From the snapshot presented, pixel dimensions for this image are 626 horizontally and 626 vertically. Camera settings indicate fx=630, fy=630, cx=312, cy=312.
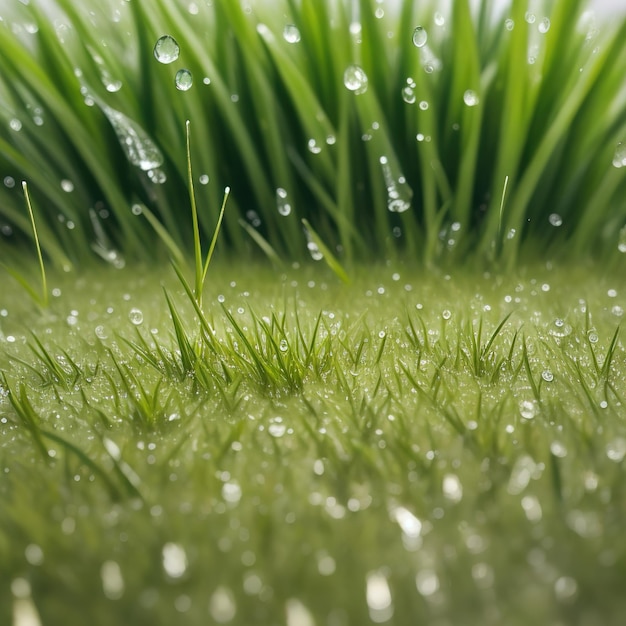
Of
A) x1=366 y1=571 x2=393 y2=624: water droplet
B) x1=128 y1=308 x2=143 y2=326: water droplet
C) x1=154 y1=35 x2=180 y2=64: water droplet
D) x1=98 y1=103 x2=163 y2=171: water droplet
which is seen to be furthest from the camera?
x1=98 y1=103 x2=163 y2=171: water droplet

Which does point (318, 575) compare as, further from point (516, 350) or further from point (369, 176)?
point (369, 176)

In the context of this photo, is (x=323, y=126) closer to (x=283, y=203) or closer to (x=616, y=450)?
(x=283, y=203)

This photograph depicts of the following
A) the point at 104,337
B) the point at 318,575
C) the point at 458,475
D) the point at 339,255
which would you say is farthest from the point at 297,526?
the point at 339,255

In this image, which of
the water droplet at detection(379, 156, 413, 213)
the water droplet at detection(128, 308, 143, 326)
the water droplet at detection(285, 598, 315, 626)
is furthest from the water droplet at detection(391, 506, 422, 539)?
the water droplet at detection(379, 156, 413, 213)

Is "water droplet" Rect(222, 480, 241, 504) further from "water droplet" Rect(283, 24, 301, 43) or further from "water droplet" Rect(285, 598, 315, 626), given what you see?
"water droplet" Rect(283, 24, 301, 43)

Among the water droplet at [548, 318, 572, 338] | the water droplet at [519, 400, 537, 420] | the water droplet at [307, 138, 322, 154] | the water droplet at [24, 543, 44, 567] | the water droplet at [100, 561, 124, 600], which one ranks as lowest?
the water droplet at [24, 543, 44, 567]

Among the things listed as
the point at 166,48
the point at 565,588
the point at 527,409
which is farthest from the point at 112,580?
the point at 166,48
